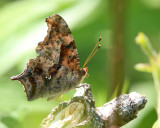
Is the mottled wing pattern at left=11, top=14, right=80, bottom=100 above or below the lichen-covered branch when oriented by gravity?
above

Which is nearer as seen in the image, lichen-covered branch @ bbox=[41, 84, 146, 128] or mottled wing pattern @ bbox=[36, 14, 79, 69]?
lichen-covered branch @ bbox=[41, 84, 146, 128]

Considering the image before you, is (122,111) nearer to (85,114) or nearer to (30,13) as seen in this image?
(85,114)

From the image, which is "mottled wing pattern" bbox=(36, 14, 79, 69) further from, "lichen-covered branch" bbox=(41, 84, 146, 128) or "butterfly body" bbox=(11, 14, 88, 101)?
"lichen-covered branch" bbox=(41, 84, 146, 128)

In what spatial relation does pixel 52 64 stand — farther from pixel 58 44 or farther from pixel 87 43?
pixel 87 43

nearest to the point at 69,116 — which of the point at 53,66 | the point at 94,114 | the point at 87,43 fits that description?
the point at 94,114

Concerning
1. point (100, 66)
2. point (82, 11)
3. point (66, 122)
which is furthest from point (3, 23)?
point (66, 122)

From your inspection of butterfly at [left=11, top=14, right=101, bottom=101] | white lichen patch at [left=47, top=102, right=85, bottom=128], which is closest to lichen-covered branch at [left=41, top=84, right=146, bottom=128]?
white lichen patch at [left=47, top=102, right=85, bottom=128]
